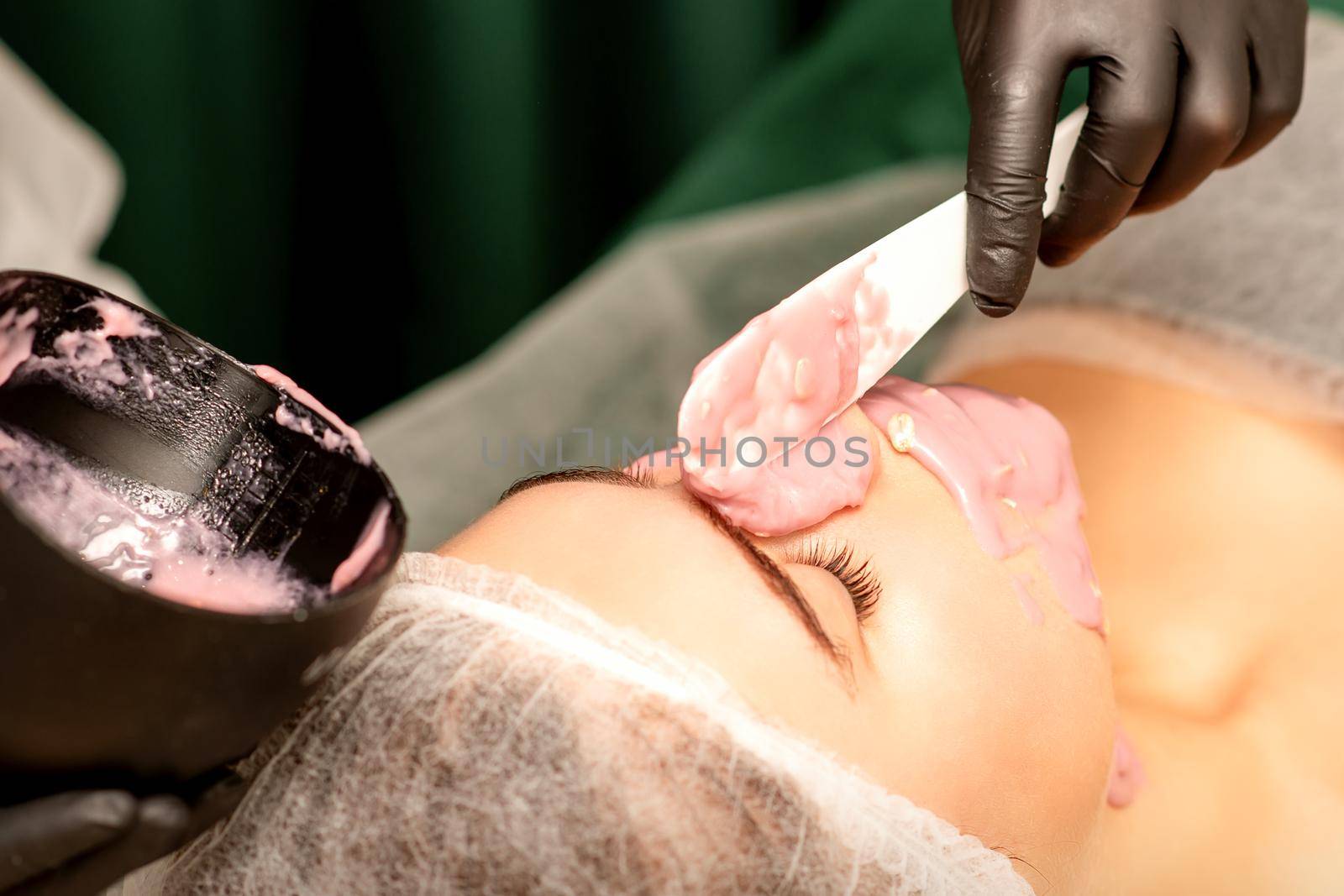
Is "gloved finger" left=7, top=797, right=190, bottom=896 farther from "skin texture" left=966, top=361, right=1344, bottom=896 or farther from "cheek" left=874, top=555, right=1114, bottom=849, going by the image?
"skin texture" left=966, top=361, right=1344, bottom=896

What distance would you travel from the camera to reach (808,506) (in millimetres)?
789

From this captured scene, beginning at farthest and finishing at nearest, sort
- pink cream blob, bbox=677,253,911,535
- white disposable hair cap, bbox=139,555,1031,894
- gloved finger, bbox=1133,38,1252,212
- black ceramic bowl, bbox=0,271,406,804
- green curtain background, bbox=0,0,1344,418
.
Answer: green curtain background, bbox=0,0,1344,418 → gloved finger, bbox=1133,38,1252,212 → pink cream blob, bbox=677,253,911,535 → white disposable hair cap, bbox=139,555,1031,894 → black ceramic bowl, bbox=0,271,406,804

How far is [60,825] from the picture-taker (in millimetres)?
Answer: 562

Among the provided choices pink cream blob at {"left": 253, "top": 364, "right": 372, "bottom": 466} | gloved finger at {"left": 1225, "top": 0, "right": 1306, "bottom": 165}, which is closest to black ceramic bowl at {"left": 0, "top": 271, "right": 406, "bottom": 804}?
pink cream blob at {"left": 253, "top": 364, "right": 372, "bottom": 466}

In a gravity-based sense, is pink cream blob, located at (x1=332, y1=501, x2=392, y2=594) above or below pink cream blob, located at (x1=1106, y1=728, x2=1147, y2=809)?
above

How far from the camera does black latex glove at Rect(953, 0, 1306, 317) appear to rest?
87 cm

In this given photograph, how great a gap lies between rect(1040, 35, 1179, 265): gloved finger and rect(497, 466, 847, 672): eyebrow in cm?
41

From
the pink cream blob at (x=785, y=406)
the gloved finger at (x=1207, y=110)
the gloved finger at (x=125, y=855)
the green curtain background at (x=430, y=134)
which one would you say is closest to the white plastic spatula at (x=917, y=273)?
the pink cream blob at (x=785, y=406)

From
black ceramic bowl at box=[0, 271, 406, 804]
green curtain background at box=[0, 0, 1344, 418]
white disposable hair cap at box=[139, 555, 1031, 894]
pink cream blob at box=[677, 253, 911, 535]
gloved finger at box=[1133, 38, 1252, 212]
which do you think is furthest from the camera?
green curtain background at box=[0, 0, 1344, 418]

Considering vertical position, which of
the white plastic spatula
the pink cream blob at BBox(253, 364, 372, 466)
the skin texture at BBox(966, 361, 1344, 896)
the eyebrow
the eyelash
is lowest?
the skin texture at BBox(966, 361, 1344, 896)

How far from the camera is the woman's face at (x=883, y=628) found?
2.37 ft

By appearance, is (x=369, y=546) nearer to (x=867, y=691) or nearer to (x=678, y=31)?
(x=867, y=691)

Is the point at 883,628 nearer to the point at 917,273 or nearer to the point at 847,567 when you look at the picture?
the point at 847,567

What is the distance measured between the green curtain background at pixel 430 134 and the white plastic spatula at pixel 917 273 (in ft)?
2.59
